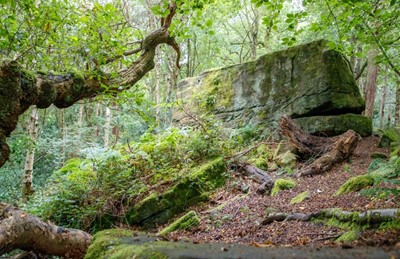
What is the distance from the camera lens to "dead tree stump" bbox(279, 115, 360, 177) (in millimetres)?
6500

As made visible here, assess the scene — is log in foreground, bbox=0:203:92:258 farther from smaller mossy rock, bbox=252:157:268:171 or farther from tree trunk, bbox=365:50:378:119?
tree trunk, bbox=365:50:378:119

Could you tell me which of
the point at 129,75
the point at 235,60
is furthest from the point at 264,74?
the point at 235,60

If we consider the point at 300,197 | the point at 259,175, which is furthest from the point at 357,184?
the point at 259,175

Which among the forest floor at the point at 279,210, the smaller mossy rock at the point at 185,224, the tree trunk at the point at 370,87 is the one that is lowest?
the smaller mossy rock at the point at 185,224

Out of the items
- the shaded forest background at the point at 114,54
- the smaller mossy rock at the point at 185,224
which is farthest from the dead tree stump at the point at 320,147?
the smaller mossy rock at the point at 185,224

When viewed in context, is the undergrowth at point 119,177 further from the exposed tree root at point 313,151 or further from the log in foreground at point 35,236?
the log in foreground at point 35,236

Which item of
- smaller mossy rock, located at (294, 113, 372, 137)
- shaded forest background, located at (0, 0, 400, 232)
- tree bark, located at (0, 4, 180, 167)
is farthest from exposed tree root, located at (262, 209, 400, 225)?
smaller mossy rock, located at (294, 113, 372, 137)

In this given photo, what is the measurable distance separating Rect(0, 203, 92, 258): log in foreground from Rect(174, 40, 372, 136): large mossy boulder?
5.54m

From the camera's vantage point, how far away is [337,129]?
8.22 metres

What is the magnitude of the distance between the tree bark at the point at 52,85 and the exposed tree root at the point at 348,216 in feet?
11.7

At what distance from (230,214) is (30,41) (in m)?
4.33

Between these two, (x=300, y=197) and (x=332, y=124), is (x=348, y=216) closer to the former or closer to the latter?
(x=300, y=197)

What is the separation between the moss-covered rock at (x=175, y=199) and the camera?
5.59 meters

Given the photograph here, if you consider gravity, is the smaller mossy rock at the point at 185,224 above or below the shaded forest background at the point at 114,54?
below
